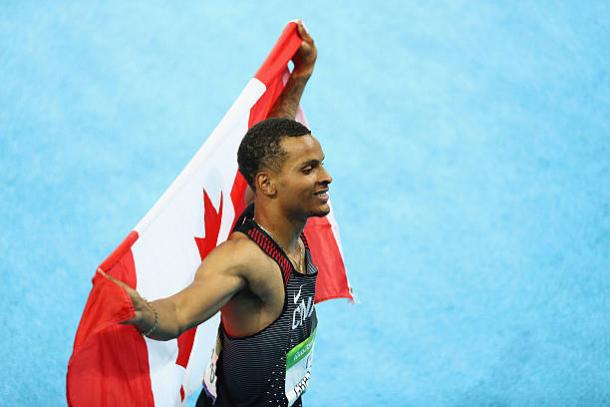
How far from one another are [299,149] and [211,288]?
0.40 m

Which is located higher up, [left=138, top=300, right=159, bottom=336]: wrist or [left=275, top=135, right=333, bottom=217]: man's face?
[left=275, top=135, right=333, bottom=217]: man's face

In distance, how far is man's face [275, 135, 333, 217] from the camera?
183 centimetres

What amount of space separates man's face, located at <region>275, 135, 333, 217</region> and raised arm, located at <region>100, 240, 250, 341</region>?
6.2 inches

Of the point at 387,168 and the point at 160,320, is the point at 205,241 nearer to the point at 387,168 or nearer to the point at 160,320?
the point at 160,320

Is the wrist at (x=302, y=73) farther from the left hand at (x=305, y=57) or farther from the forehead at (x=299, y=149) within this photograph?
the forehead at (x=299, y=149)

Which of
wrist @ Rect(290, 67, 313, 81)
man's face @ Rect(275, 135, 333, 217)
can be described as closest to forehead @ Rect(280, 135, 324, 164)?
man's face @ Rect(275, 135, 333, 217)

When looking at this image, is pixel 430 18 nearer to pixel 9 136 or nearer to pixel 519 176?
pixel 519 176

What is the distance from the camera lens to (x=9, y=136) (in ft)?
13.9

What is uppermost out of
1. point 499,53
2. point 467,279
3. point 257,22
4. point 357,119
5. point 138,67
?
point 499,53

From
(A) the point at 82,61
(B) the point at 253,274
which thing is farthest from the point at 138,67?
(B) the point at 253,274

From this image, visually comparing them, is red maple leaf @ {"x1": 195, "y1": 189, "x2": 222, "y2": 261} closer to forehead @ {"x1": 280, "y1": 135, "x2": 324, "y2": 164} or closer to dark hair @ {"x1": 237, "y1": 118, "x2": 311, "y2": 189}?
dark hair @ {"x1": 237, "y1": 118, "x2": 311, "y2": 189}

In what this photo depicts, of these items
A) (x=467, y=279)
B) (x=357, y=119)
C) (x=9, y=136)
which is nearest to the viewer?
(x=467, y=279)

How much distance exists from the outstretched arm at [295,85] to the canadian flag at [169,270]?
0.13 feet

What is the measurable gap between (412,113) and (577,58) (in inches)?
48.6
